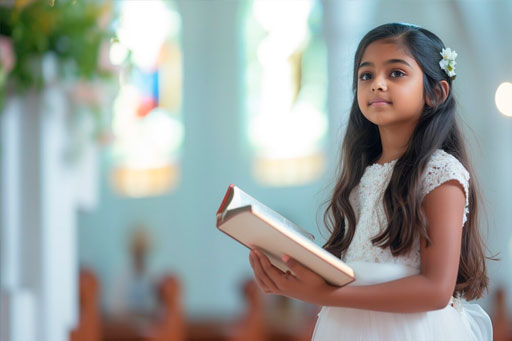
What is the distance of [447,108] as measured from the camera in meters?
1.67

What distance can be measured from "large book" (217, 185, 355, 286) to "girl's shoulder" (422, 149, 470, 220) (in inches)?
10.2

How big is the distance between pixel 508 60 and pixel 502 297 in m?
3.09

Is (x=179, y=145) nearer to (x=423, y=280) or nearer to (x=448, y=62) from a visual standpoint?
(x=448, y=62)

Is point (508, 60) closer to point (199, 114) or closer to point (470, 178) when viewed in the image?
point (199, 114)

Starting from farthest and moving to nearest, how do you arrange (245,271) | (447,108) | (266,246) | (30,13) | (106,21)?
(245,271), (106,21), (30,13), (447,108), (266,246)

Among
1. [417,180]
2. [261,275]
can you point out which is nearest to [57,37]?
[261,275]

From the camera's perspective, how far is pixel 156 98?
12.8 metres

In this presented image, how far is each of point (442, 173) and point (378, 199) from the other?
0.16 m

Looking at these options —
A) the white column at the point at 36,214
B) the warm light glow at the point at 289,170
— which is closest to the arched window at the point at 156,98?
the warm light glow at the point at 289,170

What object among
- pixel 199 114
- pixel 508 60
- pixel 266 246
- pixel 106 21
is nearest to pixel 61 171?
pixel 106 21

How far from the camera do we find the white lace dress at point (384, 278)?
1.58 meters

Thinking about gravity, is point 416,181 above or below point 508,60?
below

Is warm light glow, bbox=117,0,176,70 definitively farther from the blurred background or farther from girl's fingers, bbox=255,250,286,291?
girl's fingers, bbox=255,250,286,291

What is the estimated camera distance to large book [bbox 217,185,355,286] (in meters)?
1.45
